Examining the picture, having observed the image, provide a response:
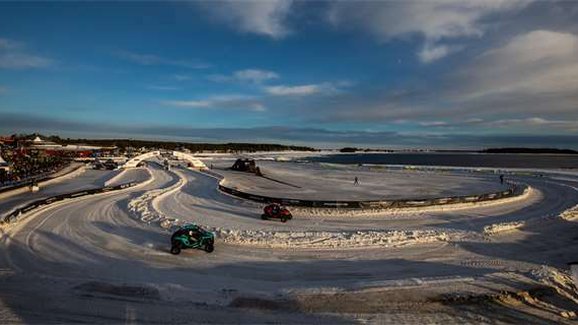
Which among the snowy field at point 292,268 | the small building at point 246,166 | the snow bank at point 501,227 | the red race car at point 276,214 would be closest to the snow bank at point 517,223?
the snow bank at point 501,227

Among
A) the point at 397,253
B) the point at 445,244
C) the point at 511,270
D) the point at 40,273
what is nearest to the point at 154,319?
the point at 40,273

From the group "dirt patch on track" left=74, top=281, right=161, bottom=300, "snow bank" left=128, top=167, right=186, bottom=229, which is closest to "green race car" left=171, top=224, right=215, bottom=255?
"dirt patch on track" left=74, top=281, right=161, bottom=300

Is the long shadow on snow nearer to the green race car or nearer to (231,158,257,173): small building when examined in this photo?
the green race car

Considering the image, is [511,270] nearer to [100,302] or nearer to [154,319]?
[154,319]

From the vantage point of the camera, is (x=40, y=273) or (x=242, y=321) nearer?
(x=242, y=321)

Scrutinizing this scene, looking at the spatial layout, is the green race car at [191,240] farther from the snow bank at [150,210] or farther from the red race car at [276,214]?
the red race car at [276,214]

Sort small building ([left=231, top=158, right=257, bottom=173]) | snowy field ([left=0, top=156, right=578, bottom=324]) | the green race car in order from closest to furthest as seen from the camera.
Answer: snowy field ([left=0, top=156, right=578, bottom=324])
the green race car
small building ([left=231, top=158, right=257, bottom=173])
